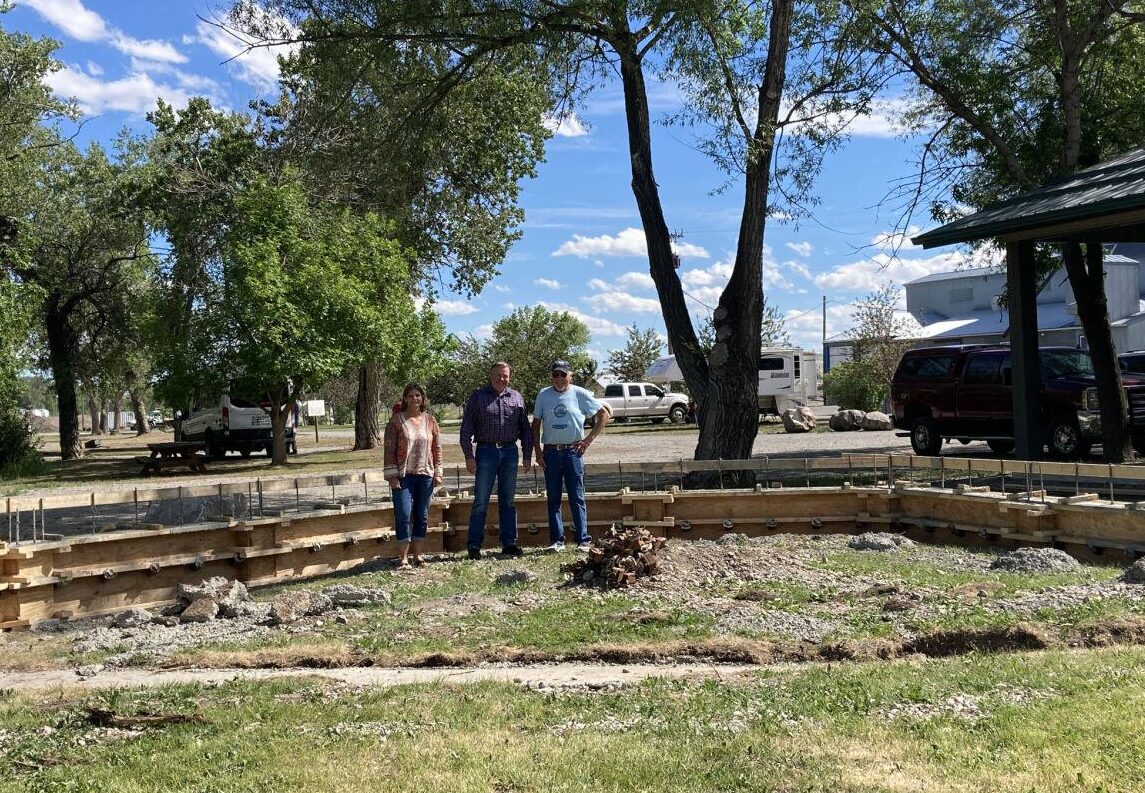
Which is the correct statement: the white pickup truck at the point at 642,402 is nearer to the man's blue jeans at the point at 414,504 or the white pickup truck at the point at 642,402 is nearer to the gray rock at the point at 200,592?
the man's blue jeans at the point at 414,504

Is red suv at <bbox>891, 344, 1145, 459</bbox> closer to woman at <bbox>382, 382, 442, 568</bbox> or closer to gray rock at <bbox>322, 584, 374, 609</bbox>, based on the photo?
woman at <bbox>382, 382, 442, 568</bbox>

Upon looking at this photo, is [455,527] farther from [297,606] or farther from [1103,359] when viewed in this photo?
[1103,359]

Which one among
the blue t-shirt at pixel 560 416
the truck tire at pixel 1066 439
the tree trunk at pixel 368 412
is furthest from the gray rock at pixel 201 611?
the tree trunk at pixel 368 412

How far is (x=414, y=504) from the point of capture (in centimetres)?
992

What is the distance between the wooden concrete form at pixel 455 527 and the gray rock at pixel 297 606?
4.59ft

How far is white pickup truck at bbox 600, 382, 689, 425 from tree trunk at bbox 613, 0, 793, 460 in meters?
25.8

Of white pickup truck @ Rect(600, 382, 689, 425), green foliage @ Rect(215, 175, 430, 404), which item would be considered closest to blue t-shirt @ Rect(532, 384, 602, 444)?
green foliage @ Rect(215, 175, 430, 404)

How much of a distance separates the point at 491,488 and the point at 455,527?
1391 mm

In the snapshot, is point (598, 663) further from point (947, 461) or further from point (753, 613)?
point (947, 461)

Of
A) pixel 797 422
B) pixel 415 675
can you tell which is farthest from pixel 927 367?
pixel 415 675

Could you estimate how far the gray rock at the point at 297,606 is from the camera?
24.5ft

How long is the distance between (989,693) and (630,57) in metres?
10.9

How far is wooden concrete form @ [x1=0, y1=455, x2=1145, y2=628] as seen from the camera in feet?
27.4

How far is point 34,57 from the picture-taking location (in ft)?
85.0
